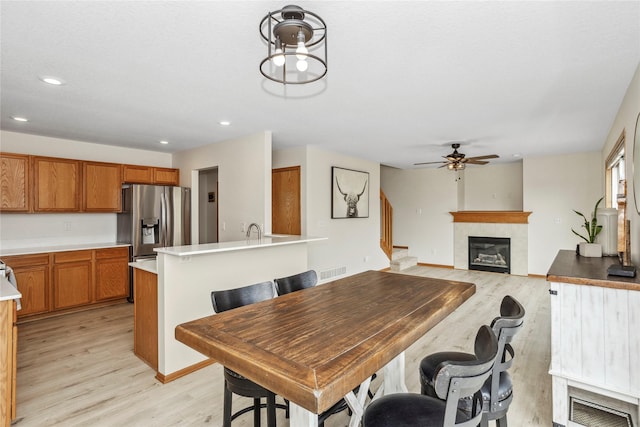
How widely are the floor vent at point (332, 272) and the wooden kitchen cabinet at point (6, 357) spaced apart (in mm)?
3834

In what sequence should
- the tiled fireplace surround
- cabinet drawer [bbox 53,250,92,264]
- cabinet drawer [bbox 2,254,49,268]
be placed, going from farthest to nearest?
1. the tiled fireplace surround
2. cabinet drawer [bbox 53,250,92,264]
3. cabinet drawer [bbox 2,254,49,268]

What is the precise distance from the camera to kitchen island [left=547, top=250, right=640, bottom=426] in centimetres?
186

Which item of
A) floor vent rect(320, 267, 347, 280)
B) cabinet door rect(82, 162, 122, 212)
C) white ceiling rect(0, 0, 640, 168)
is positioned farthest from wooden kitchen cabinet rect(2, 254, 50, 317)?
floor vent rect(320, 267, 347, 280)

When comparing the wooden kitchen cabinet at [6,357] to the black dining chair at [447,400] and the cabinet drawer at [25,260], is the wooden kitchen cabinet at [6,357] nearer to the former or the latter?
the black dining chair at [447,400]

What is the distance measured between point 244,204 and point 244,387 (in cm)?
294

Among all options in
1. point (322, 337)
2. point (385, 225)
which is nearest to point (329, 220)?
point (385, 225)

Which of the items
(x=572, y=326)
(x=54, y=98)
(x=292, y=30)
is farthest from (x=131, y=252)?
(x=572, y=326)

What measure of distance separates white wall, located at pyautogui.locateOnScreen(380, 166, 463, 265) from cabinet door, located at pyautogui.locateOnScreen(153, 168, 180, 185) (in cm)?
510

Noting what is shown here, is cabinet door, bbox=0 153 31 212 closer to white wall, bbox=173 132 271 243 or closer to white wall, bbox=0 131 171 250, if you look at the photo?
white wall, bbox=0 131 171 250

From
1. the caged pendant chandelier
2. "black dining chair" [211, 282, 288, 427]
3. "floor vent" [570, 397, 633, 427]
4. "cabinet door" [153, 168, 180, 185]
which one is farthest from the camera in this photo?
"cabinet door" [153, 168, 180, 185]

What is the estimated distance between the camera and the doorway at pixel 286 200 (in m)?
5.13

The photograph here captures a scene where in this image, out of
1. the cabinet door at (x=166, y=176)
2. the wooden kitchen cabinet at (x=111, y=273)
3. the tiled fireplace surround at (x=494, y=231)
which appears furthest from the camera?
the tiled fireplace surround at (x=494, y=231)

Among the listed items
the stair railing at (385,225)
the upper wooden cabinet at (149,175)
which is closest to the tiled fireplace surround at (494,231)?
the stair railing at (385,225)

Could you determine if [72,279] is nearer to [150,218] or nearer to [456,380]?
[150,218]
